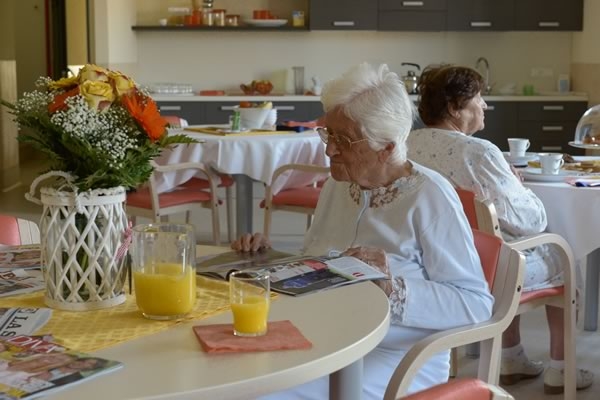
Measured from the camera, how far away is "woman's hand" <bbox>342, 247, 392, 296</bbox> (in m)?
2.13

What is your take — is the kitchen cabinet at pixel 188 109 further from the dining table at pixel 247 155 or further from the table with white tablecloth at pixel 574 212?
the table with white tablecloth at pixel 574 212

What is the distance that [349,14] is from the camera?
26.5 feet

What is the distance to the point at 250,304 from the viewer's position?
168cm

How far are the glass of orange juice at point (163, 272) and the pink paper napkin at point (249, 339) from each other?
0.08 metres

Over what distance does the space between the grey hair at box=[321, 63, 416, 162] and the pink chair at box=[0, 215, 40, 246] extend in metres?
0.95

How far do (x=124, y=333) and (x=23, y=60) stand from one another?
11.5 m

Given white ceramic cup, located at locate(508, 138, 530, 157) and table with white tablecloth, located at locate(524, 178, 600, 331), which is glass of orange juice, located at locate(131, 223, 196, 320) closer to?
table with white tablecloth, located at locate(524, 178, 600, 331)

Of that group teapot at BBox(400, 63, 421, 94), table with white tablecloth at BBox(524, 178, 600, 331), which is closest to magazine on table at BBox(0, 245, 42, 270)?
table with white tablecloth at BBox(524, 178, 600, 331)

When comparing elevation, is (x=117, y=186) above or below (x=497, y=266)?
above

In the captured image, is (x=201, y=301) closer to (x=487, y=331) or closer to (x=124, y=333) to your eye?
(x=124, y=333)

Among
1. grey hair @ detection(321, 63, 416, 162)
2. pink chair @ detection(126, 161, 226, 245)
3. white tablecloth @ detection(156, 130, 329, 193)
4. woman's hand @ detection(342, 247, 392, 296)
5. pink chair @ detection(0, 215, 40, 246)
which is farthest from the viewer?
white tablecloth @ detection(156, 130, 329, 193)

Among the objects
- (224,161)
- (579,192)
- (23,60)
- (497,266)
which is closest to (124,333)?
(497,266)

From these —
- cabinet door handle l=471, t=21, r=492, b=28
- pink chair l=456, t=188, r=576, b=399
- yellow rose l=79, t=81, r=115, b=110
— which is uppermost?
cabinet door handle l=471, t=21, r=492, b=28

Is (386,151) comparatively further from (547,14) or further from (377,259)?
(547,14)
